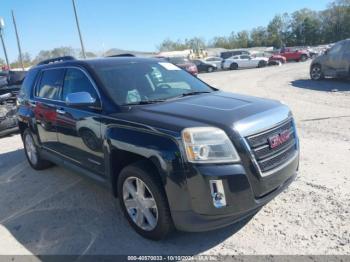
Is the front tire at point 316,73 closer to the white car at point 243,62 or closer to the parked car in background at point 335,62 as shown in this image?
the parked car in background at point 335,62

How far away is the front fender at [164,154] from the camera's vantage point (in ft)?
10.4

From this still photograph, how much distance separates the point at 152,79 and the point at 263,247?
2.37 m

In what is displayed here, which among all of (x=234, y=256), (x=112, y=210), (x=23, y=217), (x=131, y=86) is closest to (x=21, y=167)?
(x=23, y=217)

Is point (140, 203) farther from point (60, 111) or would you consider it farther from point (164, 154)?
point (60, 111)

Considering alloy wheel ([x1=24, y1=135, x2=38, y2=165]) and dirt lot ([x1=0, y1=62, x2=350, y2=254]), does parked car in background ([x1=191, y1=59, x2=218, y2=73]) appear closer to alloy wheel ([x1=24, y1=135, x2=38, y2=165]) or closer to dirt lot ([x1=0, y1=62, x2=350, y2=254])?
dirt lot ([x1=0, y1=62, x2=350, y2=254])

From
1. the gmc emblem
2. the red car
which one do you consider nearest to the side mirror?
the gmc emblem

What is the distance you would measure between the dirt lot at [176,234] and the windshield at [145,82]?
56.2 inches

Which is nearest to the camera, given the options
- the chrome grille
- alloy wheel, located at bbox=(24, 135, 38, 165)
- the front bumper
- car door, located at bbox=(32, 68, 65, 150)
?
the front bumper

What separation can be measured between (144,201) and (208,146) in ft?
3.12

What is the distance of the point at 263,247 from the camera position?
3.39m

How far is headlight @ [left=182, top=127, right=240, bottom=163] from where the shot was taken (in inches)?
124

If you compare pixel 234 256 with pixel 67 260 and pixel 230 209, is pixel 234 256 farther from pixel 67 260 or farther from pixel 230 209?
pixel 67 260

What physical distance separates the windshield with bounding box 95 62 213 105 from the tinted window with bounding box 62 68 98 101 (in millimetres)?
173

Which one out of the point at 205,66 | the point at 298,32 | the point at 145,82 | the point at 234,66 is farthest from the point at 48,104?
the point at 298,32
